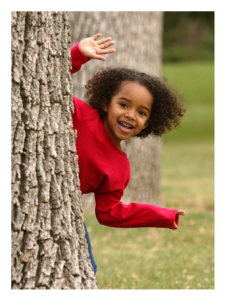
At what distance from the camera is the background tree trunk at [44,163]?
2.28 metres

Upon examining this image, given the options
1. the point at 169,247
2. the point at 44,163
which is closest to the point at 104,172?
the point at 44,163

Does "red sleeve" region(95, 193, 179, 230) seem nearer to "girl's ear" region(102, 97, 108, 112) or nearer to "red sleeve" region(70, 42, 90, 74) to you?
"girl's ear" region(102, 97, 108, 112)

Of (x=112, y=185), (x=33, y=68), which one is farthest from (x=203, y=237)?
(x=33, y=68)

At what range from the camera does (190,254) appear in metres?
5.03

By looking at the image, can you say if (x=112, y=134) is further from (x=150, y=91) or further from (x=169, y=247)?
(x=169, y=247)

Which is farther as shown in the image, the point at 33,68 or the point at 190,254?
the point at 190,254

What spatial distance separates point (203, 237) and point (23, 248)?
4.02 m

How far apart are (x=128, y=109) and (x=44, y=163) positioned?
800 millimetres

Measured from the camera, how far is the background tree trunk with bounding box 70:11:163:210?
632cm

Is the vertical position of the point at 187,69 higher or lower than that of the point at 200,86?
higher

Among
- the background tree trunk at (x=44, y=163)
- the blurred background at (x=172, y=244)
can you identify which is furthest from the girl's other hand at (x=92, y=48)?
the blurred background at (x=172, y=244)

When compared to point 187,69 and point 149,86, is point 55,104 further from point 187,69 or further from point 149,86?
point 187,69

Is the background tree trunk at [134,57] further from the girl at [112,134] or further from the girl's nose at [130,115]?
the girl's nose at [130,115]

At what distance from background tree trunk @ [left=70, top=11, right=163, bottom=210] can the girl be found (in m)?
3.13
